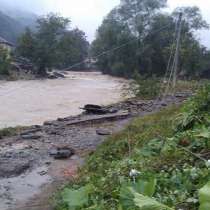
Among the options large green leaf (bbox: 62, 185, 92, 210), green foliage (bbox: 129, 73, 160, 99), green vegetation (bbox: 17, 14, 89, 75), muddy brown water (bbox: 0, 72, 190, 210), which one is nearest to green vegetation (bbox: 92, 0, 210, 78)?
green vegetation (bbox: 17, 14, 89, 75)

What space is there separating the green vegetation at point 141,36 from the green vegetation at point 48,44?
3.65 metres

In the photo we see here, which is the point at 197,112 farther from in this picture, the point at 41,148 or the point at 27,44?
the point at 27,44

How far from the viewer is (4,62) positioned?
136 feet

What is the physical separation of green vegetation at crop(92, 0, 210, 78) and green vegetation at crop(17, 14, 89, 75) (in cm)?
365

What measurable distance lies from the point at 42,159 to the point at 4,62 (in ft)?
109

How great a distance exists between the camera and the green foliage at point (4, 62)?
1601 inches

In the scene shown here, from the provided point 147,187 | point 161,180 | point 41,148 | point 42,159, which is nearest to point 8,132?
point 41,148

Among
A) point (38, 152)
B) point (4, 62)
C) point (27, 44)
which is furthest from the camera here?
point (27, 44)

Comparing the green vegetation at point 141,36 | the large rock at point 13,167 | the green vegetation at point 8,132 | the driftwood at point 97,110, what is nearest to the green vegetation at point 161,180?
the large rock at point 13,167

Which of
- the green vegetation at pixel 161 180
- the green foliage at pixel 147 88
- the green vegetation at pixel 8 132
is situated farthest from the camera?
the green foliage at pixel 147 88

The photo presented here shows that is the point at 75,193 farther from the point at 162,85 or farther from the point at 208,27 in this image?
the point at 208,27

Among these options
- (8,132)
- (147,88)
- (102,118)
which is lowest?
(8,132)

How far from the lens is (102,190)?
14.7ft

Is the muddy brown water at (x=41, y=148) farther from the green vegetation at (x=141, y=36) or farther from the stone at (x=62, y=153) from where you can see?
the green vegetation at (x=141, y=36)
